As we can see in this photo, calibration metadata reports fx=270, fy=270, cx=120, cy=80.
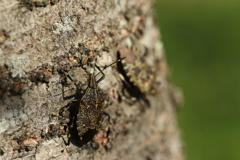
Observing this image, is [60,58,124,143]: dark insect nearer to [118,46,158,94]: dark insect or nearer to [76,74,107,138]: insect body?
[76,74,107,138]: insect body

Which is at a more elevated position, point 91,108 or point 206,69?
point 206,69

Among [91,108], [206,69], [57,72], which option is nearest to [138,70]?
[91,108]

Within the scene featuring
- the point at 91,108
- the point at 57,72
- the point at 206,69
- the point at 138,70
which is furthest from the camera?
the point at 206,69

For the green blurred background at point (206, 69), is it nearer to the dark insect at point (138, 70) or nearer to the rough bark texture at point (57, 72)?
the dark insect at point (138, 70)

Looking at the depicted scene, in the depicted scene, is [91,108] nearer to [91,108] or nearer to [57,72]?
[91,108]

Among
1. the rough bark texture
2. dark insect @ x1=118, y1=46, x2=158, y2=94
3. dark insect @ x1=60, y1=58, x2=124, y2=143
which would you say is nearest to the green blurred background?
dark insect @ x1=118, y1=46, x2=158, y2=94

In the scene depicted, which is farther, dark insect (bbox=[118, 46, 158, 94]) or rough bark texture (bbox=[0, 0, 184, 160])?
dark insect (bbox=[118, 46, 158, 94])
